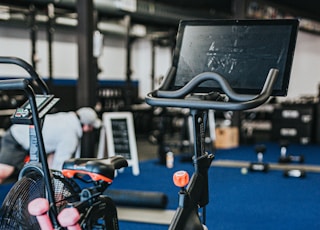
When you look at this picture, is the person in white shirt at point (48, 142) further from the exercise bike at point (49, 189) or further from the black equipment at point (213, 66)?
the black equipment at point (213, 66)

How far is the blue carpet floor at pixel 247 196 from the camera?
4145 mm

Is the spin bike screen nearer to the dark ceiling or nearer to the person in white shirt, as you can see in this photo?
the person in white shirt

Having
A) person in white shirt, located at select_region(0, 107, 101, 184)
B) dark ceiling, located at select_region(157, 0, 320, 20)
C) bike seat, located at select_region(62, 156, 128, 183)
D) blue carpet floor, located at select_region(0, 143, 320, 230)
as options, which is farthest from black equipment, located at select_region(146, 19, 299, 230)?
dark ceiling, located at select_region(157, 0, 320, 20)

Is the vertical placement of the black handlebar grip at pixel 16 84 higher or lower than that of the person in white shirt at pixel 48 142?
higher

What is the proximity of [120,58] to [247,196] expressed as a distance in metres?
9.38

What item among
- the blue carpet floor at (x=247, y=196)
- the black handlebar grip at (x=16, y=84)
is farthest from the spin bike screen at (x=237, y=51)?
the blue carpet floor at (x=247, y=196)

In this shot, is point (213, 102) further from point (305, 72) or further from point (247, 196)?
point (305, 72)

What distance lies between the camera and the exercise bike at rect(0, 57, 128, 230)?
195 centimetres

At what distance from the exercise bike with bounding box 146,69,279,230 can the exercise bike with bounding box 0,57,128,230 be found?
37 cm

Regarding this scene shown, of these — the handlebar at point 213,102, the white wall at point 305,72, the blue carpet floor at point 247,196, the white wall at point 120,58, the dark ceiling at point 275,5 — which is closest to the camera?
the handlebar at point 213,102

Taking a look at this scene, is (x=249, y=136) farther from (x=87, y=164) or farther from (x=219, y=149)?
(x=87, y=164)

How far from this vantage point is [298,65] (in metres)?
14.6

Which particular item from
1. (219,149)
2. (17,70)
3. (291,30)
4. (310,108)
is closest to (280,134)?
(310,108)

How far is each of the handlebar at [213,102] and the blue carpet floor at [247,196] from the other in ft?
7.57
